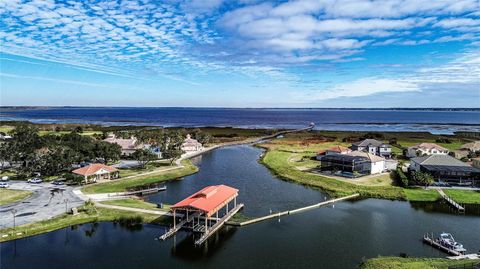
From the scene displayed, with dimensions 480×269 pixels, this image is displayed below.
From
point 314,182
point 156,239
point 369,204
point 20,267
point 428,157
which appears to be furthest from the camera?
point 428,157

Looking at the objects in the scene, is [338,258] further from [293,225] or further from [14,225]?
[14,225]

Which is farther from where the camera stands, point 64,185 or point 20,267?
point 64,185

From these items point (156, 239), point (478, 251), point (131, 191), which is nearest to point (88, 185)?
point (131, 191)

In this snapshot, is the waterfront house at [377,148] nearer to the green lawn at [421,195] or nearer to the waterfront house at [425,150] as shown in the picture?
the waterfront house at [425,150]

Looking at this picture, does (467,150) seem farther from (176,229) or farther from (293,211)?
(176,229)

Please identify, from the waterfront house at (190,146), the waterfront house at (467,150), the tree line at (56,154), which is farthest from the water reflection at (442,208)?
the waterfront house at (190,146)

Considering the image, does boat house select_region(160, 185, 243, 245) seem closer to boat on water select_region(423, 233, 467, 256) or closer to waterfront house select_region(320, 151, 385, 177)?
boat on water select_region(423, 233, 467, 256)
